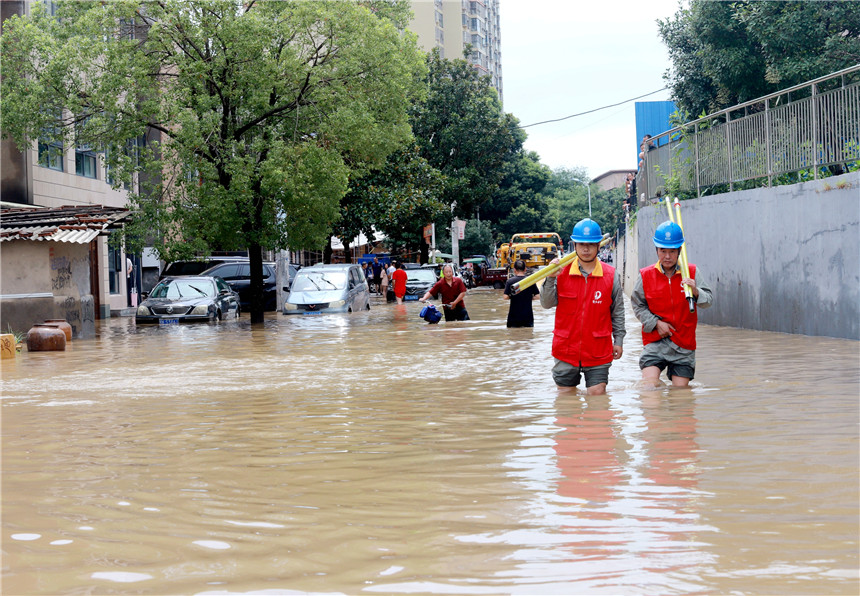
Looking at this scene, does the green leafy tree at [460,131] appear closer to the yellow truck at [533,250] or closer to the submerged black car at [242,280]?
the yellow truck at [533,250]

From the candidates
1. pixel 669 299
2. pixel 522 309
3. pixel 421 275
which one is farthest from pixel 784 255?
pixel 421 275

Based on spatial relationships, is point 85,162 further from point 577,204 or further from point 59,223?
point 577,204

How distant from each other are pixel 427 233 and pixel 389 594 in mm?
45312

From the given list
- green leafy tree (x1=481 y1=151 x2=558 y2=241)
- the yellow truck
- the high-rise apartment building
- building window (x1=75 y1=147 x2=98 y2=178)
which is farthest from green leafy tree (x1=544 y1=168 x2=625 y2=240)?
building window (x1=75 y1=147 x2=98 y2=178)

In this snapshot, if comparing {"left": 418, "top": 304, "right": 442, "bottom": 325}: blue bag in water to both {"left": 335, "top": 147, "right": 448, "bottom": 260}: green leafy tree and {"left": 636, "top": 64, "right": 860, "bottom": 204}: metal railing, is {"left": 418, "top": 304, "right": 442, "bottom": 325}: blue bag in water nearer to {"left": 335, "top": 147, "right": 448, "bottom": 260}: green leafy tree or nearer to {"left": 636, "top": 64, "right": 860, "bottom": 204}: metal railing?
{"left": 636, "top": 64, "right": 860, "bottom": 204}: metal railing

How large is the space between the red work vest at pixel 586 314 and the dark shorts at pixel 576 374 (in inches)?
3.2

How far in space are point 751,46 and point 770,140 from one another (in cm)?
1290

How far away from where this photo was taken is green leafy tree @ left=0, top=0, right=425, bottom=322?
25609 millimetres

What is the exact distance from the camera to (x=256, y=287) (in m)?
28.2

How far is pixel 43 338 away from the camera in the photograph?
18.9 metres

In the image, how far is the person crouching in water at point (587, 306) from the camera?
8.72 meters

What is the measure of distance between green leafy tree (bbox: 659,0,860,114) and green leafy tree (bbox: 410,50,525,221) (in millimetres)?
20599

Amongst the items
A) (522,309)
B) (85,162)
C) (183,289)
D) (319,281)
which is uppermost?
(85,162)

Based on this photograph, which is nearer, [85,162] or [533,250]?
[85,162]
